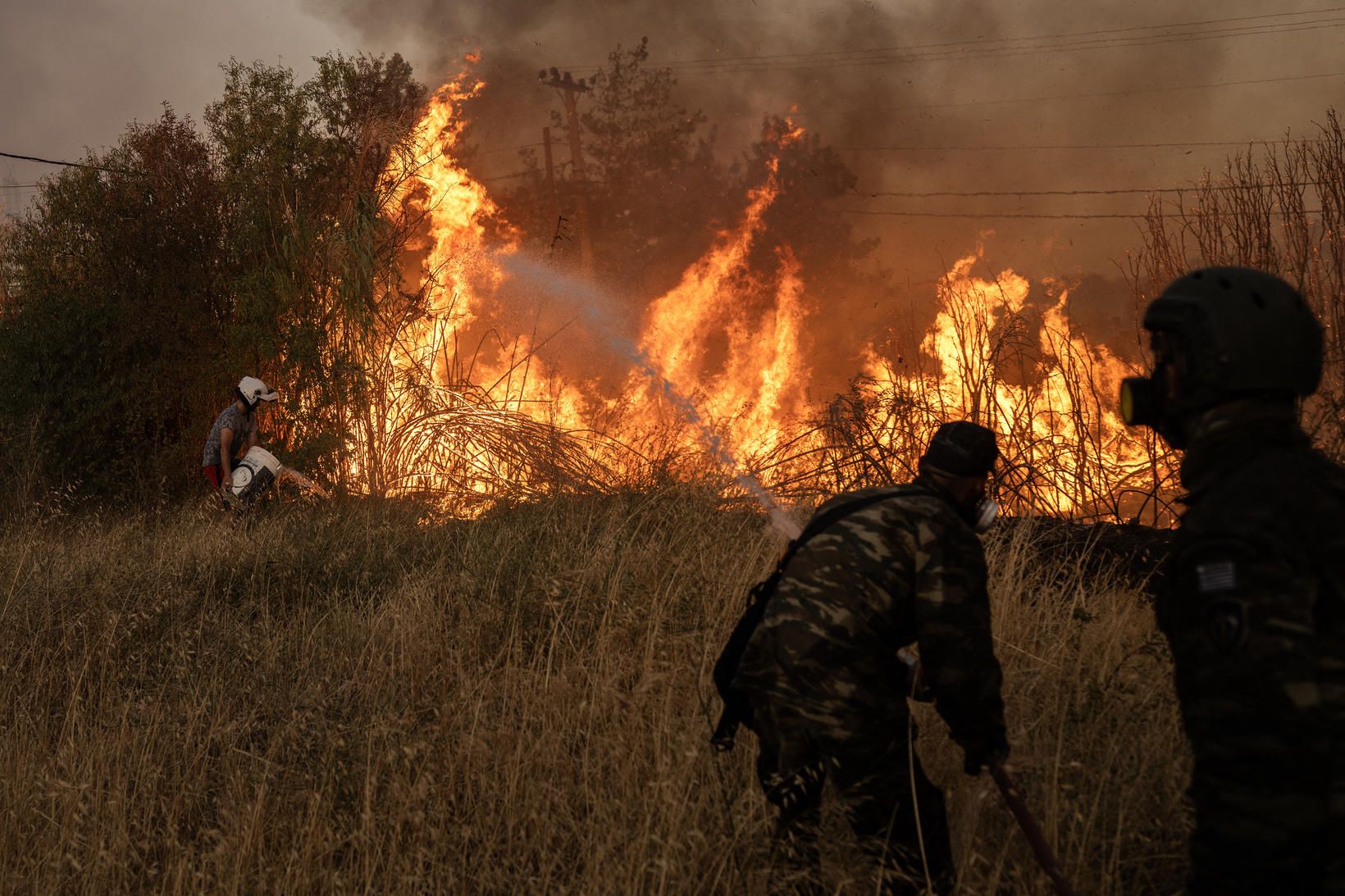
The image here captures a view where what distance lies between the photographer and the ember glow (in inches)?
286

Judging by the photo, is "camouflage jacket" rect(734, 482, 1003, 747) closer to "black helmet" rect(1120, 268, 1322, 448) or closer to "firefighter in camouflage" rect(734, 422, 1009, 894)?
"firefighter in camouflage" rect(734, 422, 1009, 894)

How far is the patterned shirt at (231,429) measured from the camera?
9.14 metres

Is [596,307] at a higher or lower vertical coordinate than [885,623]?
higher

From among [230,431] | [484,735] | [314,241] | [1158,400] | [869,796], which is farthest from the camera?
[314,241]

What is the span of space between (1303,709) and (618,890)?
6.31 feet

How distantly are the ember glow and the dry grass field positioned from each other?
126 cm

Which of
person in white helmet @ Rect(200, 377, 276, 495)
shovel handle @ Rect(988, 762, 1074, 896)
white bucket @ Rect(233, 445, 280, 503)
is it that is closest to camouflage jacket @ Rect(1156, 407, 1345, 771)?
shovel handle @ Rect(988, 762, 1074, 896)

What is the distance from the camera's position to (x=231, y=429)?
913cm

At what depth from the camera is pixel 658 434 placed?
877cm

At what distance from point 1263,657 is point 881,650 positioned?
1.21m

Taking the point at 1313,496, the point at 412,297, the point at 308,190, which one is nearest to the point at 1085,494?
the point at 1313,496

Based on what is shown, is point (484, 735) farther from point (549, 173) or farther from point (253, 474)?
point (549, 173)

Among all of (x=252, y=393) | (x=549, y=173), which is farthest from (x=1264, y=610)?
(x=549, y=173)

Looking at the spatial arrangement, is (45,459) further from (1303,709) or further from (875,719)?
(1303,709)
